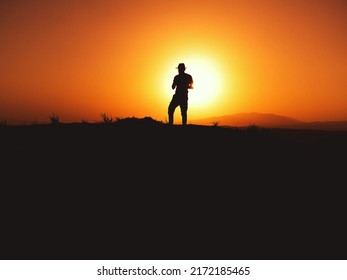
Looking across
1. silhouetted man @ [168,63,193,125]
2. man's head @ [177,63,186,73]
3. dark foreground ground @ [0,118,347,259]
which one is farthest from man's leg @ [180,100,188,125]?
dark foreground ground @ [0,118,347,259]

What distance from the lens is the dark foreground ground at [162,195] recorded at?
6.47 metres

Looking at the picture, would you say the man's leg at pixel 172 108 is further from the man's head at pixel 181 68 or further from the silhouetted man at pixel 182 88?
the man's head at pixel 181 68

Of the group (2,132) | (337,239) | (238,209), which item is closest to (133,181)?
(238,209)

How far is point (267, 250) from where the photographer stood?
643 centimetres

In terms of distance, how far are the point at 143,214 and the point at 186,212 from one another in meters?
0.87

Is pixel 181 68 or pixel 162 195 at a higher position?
pixel 181 68

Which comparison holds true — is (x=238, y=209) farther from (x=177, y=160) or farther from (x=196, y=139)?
(x=196, y=139)

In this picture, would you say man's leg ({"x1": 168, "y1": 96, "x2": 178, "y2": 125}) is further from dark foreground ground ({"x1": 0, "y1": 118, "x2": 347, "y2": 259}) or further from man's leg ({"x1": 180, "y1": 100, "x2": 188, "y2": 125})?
dark foreground ground ({"x1": 0, "y1": 118, "x2": 347, "y2": 259})

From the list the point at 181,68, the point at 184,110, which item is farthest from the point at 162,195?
the point at 181,68

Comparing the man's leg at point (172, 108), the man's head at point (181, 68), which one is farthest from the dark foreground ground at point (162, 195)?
the man's head at point (181, 68)

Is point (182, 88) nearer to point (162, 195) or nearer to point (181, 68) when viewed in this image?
point (181, 68)

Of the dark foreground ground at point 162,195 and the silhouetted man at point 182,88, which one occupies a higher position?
the silhouetted man at point 182,88

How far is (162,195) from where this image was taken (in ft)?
26.3

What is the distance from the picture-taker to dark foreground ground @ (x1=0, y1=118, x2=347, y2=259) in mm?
6473
